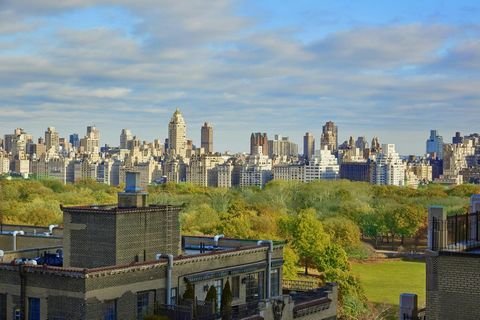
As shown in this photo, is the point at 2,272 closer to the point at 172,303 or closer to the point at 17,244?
the point at 172,303

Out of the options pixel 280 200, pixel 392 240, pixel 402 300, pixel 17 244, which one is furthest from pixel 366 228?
pixel 402 300

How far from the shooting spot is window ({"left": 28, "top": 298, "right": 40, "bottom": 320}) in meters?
27.4

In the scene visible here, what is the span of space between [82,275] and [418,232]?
335 feet

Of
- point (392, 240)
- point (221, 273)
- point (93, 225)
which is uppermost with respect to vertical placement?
point (93, 225)

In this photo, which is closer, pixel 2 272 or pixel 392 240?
pixel 2 272

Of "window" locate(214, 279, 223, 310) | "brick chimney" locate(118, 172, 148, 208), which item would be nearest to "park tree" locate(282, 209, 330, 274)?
"window" locate(214, 279, 223, 310)

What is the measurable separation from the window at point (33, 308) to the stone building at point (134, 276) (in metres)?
0.04

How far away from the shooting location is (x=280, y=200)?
144 metres

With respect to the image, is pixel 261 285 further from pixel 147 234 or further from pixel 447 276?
pixel 447 276

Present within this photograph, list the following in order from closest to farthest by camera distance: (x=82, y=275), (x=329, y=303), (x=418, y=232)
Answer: (x=82, y=275) < (x=329, y=303) < (x=418, y=232)

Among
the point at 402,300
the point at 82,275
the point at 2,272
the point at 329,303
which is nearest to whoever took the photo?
the point at 402,300

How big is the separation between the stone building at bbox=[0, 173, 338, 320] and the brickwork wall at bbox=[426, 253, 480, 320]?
508 inches

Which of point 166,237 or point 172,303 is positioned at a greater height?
point 166,237

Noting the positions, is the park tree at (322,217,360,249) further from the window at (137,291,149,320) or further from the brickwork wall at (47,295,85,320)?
the brickwork wall at (47,295,85,320)
